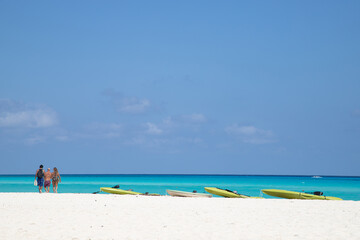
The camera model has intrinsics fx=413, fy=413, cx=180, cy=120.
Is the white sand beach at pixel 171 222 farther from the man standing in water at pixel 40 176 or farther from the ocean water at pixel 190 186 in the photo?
the ocean water at pixel 190 186

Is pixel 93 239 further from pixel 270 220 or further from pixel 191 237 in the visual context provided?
pixel 270 220

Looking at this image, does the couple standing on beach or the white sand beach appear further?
the couple standing on beach

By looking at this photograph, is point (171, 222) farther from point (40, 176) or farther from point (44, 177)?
point (44, 177)

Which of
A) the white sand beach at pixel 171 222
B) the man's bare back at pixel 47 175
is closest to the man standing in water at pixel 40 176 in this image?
the man's bare back at pixel 47 175

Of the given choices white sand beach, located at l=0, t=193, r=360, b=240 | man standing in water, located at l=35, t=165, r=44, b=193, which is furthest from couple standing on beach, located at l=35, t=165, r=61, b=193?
white sand beach, located at l=0, t=193, r=360, b=240

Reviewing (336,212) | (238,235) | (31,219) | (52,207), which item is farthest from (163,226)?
(336,212)

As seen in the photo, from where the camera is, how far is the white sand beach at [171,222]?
435 inches

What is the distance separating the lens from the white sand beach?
11.0 metres

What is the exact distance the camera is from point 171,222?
43.4 ft

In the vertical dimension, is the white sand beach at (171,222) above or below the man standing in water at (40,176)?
below

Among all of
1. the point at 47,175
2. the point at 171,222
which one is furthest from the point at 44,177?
the point at 171,222

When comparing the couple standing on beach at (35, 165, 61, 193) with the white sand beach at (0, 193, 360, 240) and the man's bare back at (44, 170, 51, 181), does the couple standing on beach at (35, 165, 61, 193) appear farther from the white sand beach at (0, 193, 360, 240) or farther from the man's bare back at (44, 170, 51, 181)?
the white sand beach at (0, 193, 360, 240)

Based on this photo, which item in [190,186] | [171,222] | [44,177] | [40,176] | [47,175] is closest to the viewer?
[171,222]

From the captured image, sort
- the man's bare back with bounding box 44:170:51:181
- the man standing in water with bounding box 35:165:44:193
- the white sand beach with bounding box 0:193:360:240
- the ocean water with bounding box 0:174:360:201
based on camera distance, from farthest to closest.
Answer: the ocean water with bounding box 0:174:360:201
the man's bare back with bounding box 44:170:51:181
the man standing in water with bounding box 35:165:44:193
the white sand beach with bounding box 0:193:360:240
